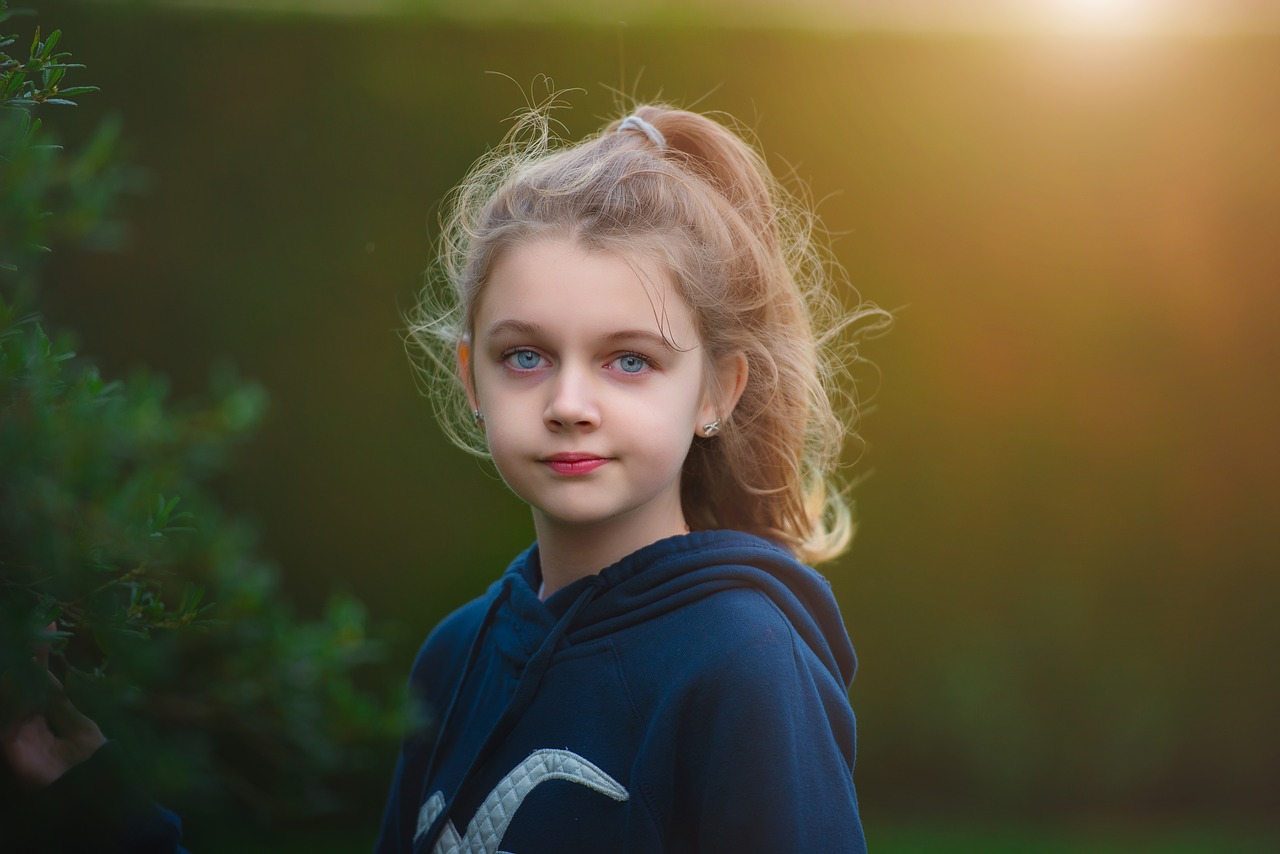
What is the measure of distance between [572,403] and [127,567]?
0.59 metres

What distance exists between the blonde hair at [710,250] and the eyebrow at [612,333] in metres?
0.10

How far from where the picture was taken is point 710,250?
1.80 meters

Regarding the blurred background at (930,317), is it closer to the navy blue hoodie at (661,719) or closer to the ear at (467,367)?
the ear at (467,367)

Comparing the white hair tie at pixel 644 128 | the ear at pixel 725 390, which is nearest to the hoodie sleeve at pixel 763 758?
the ear at pixel 725 390

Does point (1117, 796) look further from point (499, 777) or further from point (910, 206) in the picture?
point (499, 777)

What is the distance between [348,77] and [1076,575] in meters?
3.37

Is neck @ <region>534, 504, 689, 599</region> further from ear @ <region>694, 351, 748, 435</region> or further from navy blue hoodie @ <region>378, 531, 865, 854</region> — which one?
ear @ <region>694, 351, 748, 435</region>

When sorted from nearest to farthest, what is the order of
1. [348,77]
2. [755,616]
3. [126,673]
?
[126,673], [755,616], [348,77]

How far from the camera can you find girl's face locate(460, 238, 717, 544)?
1621mm

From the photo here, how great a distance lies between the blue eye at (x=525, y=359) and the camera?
1.68m

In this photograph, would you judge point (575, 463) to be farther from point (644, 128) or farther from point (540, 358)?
point (644, 128)

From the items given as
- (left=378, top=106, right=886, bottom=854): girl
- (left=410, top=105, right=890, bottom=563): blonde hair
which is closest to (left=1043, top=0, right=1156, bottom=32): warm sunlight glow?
(left=410, top=105, right=890, bottom=563): blonde hair

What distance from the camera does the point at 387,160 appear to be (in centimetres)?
417

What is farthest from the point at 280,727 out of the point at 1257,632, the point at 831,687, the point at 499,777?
the point at 1257,632
